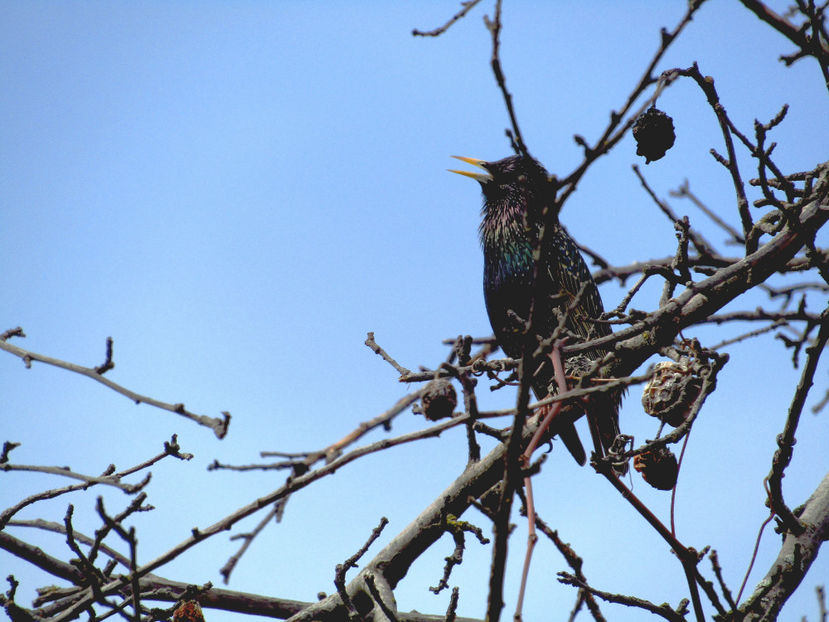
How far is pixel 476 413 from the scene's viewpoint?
4.83ft

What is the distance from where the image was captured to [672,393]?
7.66ft

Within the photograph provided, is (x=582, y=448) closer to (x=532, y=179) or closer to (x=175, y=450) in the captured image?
(x=175, y=450)

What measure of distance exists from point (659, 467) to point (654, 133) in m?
1.08

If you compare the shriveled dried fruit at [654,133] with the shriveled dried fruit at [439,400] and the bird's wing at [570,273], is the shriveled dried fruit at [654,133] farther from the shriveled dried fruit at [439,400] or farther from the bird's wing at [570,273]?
the bird's wing at [570,273]

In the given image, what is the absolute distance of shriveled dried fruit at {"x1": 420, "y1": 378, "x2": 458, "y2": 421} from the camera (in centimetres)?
178

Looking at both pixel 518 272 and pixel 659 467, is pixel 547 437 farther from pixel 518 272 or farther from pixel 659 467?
pixel 518 272

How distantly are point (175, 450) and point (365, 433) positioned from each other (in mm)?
1083

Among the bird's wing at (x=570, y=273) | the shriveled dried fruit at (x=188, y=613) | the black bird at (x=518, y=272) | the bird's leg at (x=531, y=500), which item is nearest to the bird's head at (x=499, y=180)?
the black bird at (x=518, y=272)

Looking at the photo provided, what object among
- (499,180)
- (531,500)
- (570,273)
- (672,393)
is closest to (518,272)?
(570,273)

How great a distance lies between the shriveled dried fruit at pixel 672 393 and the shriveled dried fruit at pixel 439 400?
794mm

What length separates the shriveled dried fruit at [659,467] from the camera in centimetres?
227

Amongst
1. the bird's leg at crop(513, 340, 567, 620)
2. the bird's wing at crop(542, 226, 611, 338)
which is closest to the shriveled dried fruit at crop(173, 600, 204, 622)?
the bird's leg at crop(513, 340, 567, 620)

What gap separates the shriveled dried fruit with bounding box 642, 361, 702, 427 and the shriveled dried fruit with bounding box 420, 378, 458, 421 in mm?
794

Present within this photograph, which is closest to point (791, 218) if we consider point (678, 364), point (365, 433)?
point (678, 364)
